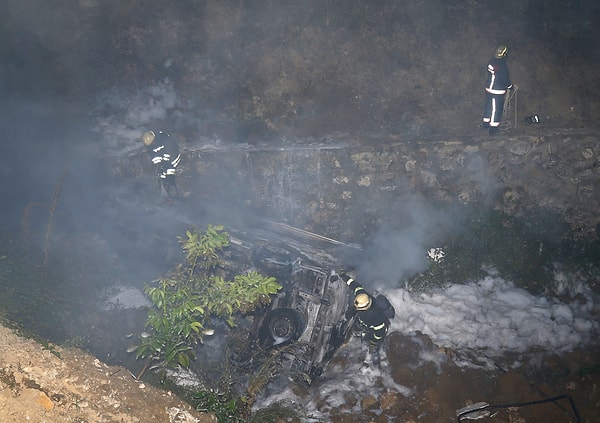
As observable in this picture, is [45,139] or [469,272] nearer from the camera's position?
[469,272]

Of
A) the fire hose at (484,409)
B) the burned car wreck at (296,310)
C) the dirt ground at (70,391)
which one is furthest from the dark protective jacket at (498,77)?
the dirt ground at (70,391)

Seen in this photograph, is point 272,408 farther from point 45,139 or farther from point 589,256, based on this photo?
point 45,139

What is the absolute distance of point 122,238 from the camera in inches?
335

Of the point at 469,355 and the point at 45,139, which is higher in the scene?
the point at 45,139

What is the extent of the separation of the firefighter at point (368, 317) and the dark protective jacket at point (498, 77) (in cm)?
455

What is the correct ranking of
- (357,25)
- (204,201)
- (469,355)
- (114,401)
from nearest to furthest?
(114,401), (469,355), (204,201), (357,25)

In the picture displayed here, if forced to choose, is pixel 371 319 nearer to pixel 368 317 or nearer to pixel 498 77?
pixel 368 317

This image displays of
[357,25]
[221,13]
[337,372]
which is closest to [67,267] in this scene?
[337,372]

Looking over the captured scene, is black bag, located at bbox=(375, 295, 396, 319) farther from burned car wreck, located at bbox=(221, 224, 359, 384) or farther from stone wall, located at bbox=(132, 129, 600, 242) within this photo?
stone wall, located at bbox=(132, 129, 600, 242)

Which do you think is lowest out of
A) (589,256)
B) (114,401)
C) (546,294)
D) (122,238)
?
(114,401)

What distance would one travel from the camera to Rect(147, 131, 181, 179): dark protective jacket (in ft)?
26.9

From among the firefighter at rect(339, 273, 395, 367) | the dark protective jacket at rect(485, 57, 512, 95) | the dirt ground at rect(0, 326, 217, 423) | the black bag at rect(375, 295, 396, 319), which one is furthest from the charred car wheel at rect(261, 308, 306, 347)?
the dark protective jacket at rect(485, 57, 512, 95)

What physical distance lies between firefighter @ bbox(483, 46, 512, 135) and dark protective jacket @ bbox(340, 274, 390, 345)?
170 inches

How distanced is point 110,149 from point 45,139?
1.56 metres
